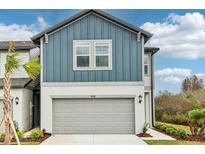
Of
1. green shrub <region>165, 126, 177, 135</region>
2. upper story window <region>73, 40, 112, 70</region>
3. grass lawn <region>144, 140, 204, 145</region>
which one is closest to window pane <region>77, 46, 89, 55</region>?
upper story window <region>73, 40, 112, 70</region>

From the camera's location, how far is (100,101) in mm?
19500

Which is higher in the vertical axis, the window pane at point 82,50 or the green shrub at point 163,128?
the window pane at point 82,50

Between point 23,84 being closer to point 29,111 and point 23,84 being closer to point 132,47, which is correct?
point 29,111

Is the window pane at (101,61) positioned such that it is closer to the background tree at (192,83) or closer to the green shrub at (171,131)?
the green shrub at (171,131)

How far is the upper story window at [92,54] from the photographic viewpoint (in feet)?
63.4

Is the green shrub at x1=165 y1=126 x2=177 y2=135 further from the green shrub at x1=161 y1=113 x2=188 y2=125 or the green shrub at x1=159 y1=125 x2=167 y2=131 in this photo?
the green shrub at x1=161 y1=113 x2=188 y2=125

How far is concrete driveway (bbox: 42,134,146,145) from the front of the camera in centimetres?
1608

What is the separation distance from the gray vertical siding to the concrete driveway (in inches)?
113

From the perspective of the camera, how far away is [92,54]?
1936cm

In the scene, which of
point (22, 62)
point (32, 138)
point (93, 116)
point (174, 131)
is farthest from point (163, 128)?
point (22, 62)

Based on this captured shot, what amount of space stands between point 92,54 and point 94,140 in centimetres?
459

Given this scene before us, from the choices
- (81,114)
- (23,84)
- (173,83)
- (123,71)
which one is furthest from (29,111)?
(173,83)

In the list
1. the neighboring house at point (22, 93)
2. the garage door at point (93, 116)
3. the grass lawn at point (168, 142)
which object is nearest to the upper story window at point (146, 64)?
the garage door at point (93, 116)
